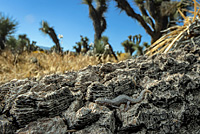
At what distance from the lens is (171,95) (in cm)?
111

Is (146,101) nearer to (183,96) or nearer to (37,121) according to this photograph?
(183,96)

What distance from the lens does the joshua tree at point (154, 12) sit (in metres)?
7.24

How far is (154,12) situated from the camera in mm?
8570

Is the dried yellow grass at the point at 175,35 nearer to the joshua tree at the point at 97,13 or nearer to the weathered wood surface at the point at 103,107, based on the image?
the weathered wood surface at the point at 103,107

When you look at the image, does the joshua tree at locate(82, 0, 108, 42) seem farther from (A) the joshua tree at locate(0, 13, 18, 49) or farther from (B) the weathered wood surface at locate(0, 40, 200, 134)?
(B) the weathered wood surface at locate(0, 40, 200, 134)

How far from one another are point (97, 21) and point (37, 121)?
9.39 m

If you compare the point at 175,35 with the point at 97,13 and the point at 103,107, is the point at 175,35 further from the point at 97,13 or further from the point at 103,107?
the point at 97,13

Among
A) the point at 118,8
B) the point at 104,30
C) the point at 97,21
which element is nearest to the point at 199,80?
the point at 118,8

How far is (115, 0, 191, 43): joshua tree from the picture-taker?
7238 millimetres

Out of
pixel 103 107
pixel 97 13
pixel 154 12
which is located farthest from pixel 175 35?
pixel 97 13

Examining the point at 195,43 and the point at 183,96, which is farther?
the point at 195,43

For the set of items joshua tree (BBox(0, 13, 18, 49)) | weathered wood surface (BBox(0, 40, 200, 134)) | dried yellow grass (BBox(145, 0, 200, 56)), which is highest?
joshua tree (BBox(0, 13, 18, 49))

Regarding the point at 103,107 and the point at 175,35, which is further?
the point at 175,35

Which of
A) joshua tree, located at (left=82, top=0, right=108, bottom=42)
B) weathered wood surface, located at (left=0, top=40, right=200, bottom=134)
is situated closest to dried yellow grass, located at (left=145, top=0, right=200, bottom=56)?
weathered wood surface, located at (left=0, top=40, right=200, bottom=134)
